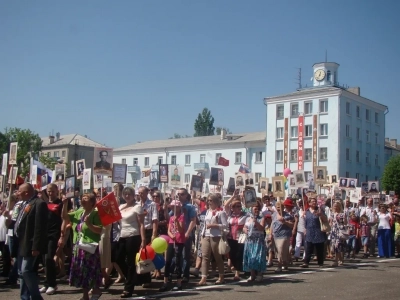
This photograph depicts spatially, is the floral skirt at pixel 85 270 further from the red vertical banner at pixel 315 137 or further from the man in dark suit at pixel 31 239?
the red vertical banner at pixel 315 137

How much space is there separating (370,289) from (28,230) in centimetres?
666

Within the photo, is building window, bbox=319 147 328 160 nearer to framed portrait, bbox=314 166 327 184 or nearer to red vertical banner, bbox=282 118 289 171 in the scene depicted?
red vertical banner, bbox=282 118 289 171

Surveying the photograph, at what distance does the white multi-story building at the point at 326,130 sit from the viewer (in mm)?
60219

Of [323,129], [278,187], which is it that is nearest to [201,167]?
[323,129]

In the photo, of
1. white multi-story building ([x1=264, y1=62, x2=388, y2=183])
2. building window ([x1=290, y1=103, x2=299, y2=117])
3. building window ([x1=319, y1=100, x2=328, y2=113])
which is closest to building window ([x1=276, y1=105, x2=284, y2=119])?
white multi-story building ([x1=264, y1=62, x2=388, y2=183])

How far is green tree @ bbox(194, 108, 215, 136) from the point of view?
105m

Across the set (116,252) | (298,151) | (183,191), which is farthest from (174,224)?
(298,151)

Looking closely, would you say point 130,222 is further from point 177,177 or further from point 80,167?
point 177,177

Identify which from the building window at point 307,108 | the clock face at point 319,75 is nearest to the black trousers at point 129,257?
the building window at point 307,108

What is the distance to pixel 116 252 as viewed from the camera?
10234 millimetres

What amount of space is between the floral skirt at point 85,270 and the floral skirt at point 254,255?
4035mm

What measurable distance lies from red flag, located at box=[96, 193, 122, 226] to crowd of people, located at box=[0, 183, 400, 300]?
141 millimetres

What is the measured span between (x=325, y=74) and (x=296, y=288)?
57.0m

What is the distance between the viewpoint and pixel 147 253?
33.1 feet
